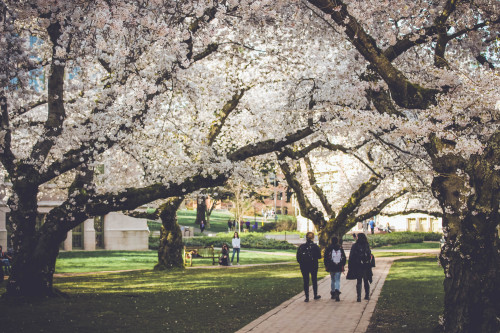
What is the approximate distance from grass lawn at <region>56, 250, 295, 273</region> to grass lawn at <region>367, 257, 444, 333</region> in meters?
11.7

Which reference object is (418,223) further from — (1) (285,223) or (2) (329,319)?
(2) (329,319)

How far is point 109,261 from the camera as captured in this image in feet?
92.3

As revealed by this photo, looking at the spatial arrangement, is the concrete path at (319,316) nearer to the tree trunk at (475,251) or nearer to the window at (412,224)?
the tree trunk at (475,251)

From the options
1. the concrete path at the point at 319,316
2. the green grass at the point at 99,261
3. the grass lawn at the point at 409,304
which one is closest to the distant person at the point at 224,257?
the green grass at the point at 99,261

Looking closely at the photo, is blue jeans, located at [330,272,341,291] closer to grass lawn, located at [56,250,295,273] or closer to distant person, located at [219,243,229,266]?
distant person, located at [219,243,229,266]

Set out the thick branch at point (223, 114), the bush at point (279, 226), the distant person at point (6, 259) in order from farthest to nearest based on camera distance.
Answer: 1. the bush at point (279, 226)
2. the distant person at point (6, 259)
3. the thick branch at point (223, 114)

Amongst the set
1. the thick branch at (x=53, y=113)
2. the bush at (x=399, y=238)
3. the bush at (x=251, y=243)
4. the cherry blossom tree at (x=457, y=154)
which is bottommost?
the bush at (x=399, y=238)

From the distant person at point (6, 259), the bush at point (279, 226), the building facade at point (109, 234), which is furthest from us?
the bush at point (279, 226)

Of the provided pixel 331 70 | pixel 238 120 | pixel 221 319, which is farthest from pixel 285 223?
pixel 221 319

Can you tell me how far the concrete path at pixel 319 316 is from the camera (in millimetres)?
9227

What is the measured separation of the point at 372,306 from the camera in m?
12.0

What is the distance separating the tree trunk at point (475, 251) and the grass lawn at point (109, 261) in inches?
740

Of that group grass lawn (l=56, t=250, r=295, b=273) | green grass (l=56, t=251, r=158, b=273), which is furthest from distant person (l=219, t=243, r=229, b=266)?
green grass (l=56, t=251, r=158, b=273)

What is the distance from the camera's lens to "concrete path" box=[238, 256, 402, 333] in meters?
9.23
